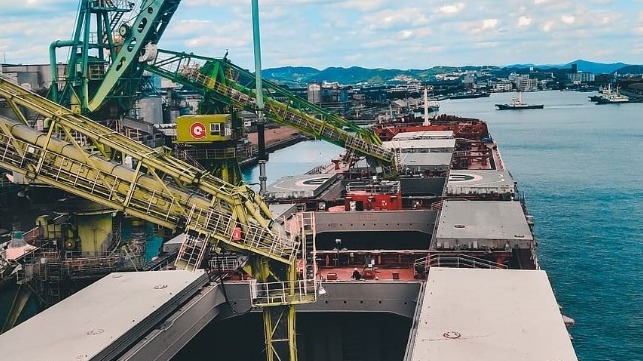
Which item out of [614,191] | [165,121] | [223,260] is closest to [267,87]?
[223,260]

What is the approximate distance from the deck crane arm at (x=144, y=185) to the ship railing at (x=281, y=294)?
0.18 ft

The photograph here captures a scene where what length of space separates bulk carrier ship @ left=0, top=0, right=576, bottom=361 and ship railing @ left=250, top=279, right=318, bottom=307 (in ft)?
0.27

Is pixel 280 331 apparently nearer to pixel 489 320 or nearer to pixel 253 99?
pixel 489 320

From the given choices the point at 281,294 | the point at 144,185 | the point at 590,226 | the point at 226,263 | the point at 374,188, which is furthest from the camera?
→ the point at 590,226

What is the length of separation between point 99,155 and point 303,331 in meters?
13.5

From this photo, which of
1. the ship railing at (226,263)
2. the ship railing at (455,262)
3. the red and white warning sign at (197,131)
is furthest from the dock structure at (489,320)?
the red and white warning sign at (197,131)

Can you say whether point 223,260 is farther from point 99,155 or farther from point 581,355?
point 581,355

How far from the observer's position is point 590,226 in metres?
63.4

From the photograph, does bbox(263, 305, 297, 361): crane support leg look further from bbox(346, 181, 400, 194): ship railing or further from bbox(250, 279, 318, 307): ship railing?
bbox(346, 181, 400, 194): ship railing

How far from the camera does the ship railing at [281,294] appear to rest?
2283 centimetres

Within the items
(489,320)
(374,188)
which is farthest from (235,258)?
(374,188)

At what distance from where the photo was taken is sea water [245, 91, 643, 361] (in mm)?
40188

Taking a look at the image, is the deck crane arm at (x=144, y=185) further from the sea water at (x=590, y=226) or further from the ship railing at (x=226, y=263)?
the sea water at (x=590, y=226)

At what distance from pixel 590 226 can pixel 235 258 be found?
44.8m
